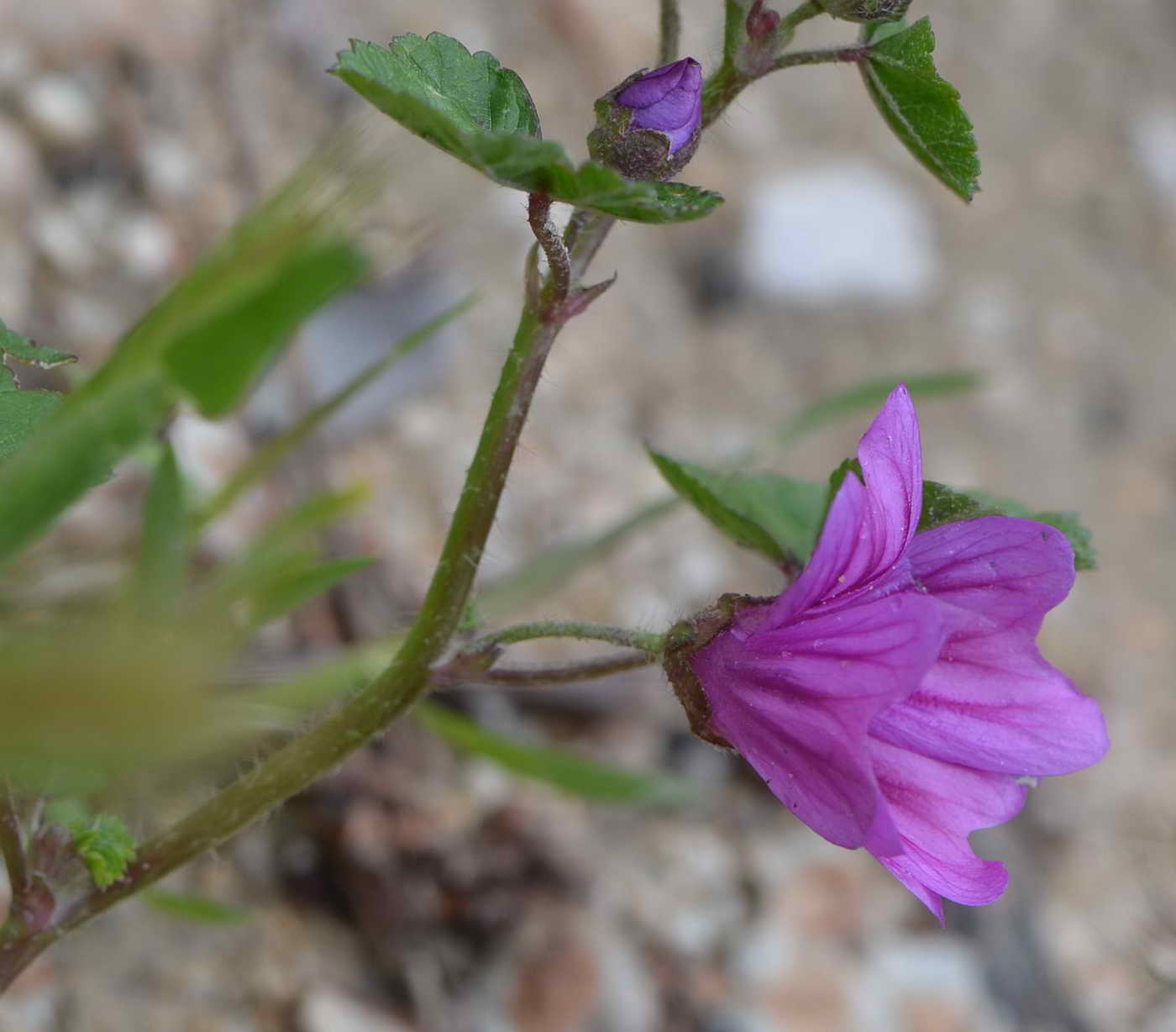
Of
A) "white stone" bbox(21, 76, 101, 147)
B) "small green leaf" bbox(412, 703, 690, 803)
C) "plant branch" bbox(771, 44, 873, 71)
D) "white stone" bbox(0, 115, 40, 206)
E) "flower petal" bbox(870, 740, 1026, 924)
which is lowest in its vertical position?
"flower petal" bbox(870, 740, 1026, 924)

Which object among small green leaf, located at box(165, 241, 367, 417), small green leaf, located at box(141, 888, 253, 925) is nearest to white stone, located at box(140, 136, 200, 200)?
small green leaf, located at box(141, 888, 253, 925)

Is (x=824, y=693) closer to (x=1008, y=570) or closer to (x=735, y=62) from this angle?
(x=1008, y=570)

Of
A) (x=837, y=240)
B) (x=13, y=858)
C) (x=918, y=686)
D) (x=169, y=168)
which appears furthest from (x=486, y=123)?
(x=837, y=240)

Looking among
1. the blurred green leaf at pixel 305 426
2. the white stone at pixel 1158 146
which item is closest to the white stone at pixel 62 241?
the blurred green leaf at pixel 305 426

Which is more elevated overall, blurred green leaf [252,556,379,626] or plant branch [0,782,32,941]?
blurred green leaf [252,556,379,626]

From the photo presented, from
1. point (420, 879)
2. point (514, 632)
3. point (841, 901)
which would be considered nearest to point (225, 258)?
point (514, 632)

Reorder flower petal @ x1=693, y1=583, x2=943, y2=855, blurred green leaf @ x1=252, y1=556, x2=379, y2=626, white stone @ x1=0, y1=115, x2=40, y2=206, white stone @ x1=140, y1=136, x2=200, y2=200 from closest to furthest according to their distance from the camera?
1. flower petal @ x1=693, y1=583, x2=943, y2=855
2. blurred green leaf @ x1=252, y1=556, x2=379, y2=626
3. white stone @ x1=0, y1=115, x2=40, y2=206
4. white stone @ x1=140, y1=136, x2=200, y2=200

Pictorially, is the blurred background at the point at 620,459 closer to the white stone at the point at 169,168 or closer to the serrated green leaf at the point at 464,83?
the white stone at the point at 169,168

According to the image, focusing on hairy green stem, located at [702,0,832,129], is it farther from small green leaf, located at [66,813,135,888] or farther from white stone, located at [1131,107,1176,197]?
white stone, located at [1131,107,1176,197]
